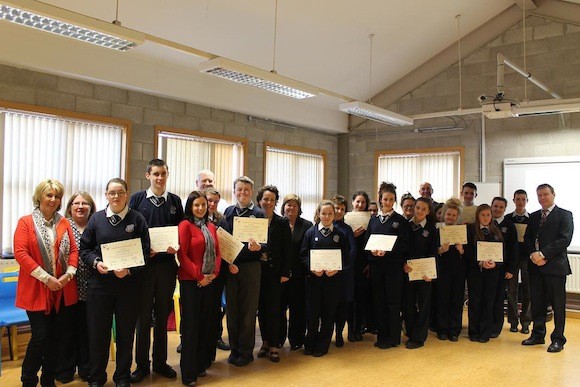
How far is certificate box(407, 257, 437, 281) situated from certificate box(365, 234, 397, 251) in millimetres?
359

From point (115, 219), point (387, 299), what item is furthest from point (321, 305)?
point (115, 219)

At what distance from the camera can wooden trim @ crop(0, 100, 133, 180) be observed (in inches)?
189

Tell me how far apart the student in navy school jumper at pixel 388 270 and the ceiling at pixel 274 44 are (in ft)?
6.69

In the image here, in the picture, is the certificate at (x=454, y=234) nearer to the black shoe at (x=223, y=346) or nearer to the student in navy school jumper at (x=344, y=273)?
the student in navy school jumper at (x=344, y=273)

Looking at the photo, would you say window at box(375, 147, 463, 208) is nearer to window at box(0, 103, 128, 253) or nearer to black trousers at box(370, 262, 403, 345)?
black trousers at box(370, 262, 403, 345)

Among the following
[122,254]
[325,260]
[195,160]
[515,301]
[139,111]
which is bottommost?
[515,301]

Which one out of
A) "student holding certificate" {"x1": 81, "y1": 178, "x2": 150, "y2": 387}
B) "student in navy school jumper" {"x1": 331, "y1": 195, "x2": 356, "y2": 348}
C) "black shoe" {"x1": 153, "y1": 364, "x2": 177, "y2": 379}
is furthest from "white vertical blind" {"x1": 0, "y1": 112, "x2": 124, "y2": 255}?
"student in navy school jumper" {"x1": 331, "y1": 195, "x2": 356, "y2": 348}

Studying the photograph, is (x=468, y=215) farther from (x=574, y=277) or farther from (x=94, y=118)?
(x=94, y=118)

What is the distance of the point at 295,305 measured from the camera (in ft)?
14.7

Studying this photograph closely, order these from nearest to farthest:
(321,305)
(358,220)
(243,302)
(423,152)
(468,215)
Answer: (243,302) → (321,305) → (358,220) → (468,215) → (423,152)

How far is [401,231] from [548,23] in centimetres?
432

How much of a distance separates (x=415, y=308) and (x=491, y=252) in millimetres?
927

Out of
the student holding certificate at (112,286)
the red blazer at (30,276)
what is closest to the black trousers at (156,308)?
the student holding certificate at (112,286)

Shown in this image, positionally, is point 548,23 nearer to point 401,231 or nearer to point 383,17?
point 383,17
